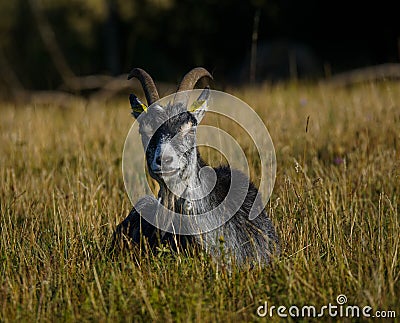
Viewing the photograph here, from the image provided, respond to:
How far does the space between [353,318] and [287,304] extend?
39 centimetres

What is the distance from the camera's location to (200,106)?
4711 millimetres

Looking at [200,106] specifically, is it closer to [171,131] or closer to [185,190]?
[171,131]

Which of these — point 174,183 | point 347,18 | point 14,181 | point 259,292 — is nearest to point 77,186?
point 14,181

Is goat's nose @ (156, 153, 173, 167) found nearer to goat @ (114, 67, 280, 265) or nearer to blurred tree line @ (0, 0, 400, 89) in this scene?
goat @ (114, 67, 280, 265)

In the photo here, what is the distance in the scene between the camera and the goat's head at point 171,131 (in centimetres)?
435

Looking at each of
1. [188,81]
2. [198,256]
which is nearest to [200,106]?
[188,81]

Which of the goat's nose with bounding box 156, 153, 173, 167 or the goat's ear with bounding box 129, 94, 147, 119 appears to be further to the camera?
the goat's ear with bounding box 129, 94, 147, 119

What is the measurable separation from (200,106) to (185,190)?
25.5 inches

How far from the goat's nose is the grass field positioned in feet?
1.97

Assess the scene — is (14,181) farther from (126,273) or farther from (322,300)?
(322,300)

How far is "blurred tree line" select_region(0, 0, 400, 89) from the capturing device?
19375 mm

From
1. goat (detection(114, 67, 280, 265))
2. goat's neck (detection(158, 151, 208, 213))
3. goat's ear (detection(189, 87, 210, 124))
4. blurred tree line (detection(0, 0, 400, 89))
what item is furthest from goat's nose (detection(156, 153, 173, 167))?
blurred tree line (detection(0, 0, 400, 89))

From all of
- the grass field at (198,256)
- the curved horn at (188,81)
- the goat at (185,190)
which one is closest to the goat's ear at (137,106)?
the goat at (185,190)

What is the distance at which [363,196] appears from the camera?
19.4ft
